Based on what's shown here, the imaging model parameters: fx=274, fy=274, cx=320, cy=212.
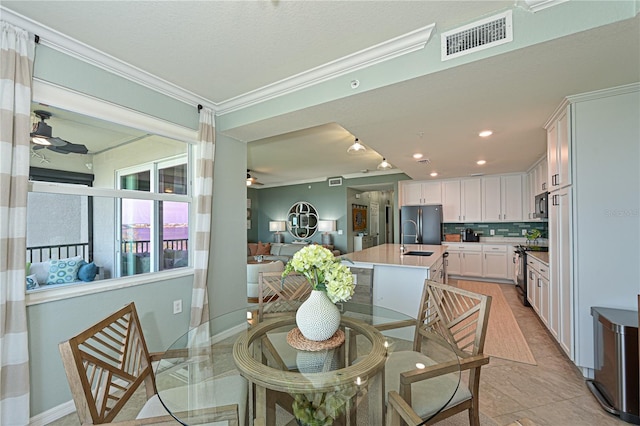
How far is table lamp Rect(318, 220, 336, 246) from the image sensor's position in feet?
26.1

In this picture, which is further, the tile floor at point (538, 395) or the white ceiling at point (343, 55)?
the tile floor at point (538, 395)

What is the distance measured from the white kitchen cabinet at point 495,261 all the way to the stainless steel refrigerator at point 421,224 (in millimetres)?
970

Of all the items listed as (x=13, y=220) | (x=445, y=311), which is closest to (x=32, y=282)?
(x=13, y=220)

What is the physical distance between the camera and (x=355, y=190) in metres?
8.45

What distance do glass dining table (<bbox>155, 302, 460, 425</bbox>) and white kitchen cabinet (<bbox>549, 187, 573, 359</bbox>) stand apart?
163 cm

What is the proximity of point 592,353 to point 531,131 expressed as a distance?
2299mm

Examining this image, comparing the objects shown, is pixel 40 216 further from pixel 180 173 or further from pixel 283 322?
pixel 283 322

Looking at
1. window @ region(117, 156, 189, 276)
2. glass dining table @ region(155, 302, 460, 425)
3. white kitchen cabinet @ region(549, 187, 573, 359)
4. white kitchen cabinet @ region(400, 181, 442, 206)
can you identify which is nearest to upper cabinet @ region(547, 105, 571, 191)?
white kitchen cabinet @ region(549, 187, 573, 359)

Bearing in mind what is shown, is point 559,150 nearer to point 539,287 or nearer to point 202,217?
point 539,287

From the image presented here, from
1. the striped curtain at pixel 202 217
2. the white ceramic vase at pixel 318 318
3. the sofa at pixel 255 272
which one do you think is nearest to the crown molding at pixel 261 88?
the striped curtain at pixel 202 217

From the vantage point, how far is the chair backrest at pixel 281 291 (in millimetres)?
2266

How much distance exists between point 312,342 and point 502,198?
20.1 feet

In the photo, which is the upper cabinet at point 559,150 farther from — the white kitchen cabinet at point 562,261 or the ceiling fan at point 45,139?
the ceiling fan at point 45,139

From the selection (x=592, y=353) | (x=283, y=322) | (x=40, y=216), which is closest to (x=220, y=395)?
(x=283, y=322)
